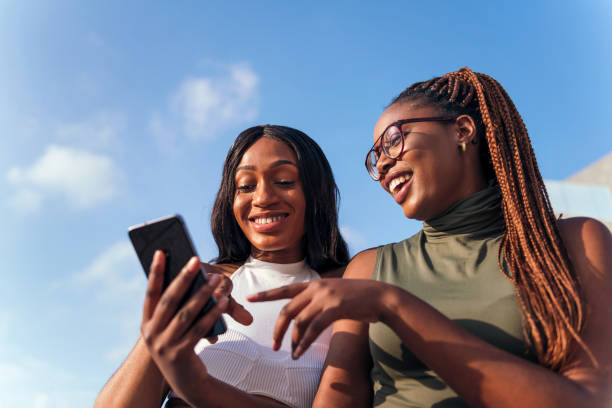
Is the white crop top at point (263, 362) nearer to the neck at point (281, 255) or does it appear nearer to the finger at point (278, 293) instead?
the neck at point (281, 255)

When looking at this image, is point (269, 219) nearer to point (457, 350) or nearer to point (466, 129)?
point (466, 129)

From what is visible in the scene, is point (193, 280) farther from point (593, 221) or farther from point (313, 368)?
point (593, 221)

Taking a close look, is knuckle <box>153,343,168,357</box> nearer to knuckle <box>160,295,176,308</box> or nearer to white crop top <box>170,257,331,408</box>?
knuckle <box>160,295,176,308</box>

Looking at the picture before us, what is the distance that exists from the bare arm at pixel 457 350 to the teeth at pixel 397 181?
0.94 metres

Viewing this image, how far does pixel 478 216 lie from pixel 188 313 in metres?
1.66

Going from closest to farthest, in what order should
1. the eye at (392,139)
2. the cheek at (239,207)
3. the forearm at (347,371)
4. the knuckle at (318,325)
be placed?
the knuckle at (318,325)
the forearm at (347,371)
the eye at (392,139)
the cheek at (239,207)

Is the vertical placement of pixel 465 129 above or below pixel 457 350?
above

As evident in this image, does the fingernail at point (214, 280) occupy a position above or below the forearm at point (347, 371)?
above

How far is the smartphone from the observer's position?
6.51 feet

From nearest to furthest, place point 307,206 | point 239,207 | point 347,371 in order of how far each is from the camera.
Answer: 1. point 347,371
2. point 239,207
3. point 307,206

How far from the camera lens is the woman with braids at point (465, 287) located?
6.33ft

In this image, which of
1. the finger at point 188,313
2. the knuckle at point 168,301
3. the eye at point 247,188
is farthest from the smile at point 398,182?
the knuckle at point 168,301

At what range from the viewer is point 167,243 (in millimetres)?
2051

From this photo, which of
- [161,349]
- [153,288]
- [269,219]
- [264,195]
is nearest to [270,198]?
[264,195]
